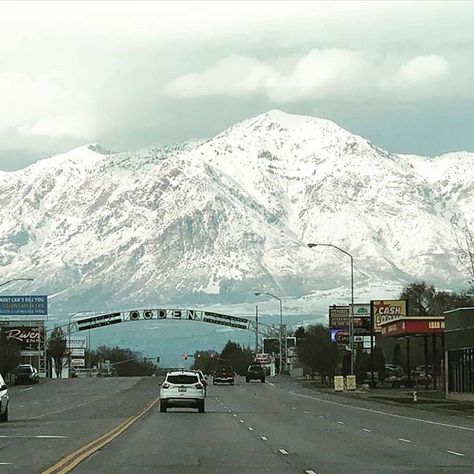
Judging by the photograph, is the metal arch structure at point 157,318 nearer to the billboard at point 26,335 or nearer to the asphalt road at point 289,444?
the billboard at point 26,335

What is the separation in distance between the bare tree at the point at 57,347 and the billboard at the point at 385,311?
7356cm

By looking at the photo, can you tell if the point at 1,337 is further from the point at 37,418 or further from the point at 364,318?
the point at 37,418

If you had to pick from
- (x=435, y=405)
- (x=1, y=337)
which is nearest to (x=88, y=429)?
(x=435, y=405)

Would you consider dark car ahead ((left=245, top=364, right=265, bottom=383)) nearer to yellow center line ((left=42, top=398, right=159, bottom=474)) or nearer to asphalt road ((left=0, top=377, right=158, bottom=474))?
asphalt road ((left=0, top=377, right=158, bottom=474))

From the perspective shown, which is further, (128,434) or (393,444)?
(128,434)

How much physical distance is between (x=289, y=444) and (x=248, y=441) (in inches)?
64.3

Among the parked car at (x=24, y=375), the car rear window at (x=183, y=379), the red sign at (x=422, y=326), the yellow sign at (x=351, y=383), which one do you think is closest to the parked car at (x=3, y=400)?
the car rear window at (x=183, y=379)

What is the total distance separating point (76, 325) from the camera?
17825 cm

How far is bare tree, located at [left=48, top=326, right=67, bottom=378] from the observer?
172 m

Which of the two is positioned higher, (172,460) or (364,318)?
(364,318)

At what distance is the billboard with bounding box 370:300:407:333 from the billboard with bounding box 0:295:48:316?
147 feet

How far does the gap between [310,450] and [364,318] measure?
7635cm

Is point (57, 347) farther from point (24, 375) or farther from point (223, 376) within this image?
point (223, 376)

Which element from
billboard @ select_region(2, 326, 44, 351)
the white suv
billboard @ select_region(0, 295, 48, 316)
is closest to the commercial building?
the white suv
